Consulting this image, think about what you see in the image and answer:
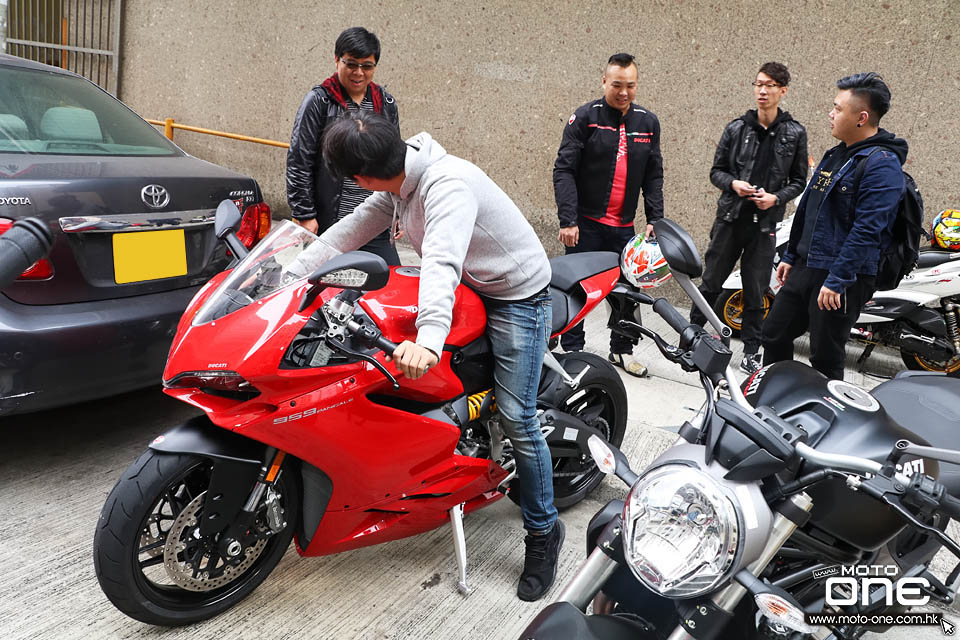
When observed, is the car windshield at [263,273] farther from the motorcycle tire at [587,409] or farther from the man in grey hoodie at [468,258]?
the motorcycle tire at [587,409]

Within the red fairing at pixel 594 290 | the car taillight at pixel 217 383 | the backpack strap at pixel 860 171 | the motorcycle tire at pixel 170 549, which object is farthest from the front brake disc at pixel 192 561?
the backpack strap at pixel 860 171

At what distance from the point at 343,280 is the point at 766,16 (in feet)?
16.1

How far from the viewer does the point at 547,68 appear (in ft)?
20.5

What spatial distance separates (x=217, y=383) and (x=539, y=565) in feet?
4.26

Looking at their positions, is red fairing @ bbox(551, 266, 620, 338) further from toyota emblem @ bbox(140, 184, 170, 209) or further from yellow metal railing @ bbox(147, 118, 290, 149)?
yellow metal railing @ bbox(147, 118, 290, 149)

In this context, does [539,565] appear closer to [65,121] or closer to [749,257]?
[65,121]

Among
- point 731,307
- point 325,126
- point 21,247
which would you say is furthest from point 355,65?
point 731,307

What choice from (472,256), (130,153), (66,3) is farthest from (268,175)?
(472,256)

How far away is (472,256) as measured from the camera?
230 centimetres

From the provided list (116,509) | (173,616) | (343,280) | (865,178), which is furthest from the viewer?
(865,178)

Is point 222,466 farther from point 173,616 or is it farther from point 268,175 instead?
point 268,175

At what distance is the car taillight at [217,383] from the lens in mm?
1929

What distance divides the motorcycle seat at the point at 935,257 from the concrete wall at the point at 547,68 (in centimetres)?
52

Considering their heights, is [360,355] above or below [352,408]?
above
